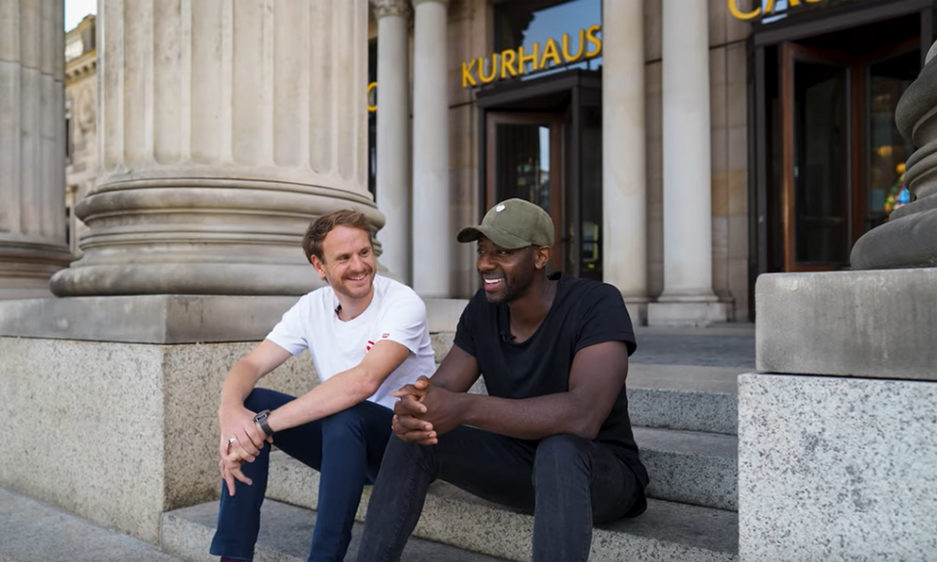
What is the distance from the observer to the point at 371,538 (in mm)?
2611

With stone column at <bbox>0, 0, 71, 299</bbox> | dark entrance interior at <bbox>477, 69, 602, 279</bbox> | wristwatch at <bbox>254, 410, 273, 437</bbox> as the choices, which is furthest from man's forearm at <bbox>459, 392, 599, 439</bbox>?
dark entrance interior at <bbox>477, 69, 602, 279</bbox>

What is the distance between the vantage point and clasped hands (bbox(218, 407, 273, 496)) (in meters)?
2.92

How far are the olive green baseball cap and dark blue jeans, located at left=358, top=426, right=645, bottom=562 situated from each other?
2.27 ft

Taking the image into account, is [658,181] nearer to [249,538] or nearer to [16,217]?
[16,217]

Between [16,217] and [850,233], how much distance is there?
935cm

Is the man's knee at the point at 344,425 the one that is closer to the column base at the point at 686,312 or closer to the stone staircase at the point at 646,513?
the stone staircase at the point at 646,513

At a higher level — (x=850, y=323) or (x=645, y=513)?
(x=850, y=323)

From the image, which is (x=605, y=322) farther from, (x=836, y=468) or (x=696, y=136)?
(x=696, y=136)

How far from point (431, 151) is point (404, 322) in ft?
33.1

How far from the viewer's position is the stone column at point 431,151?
13.0 metres

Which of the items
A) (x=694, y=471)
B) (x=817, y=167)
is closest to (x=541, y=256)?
(x=694, y=471)

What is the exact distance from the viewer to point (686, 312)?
1000cm

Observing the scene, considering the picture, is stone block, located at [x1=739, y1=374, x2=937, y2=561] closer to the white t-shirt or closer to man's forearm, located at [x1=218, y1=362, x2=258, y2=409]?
the white t-shirt

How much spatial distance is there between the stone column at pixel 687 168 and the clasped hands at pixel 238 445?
7844 mm
